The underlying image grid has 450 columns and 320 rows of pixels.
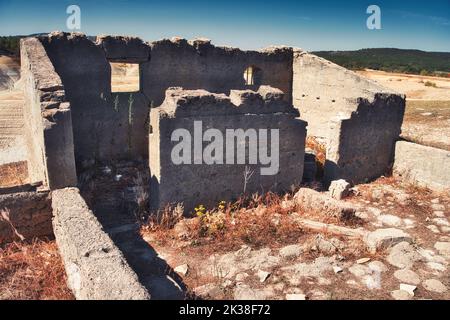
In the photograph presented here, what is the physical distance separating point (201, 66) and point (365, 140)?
177 inches

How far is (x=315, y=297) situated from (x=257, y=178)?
3.39 metres

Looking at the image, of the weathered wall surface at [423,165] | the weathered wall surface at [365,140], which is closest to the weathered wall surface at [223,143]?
the weathered wall surface at [365,140]

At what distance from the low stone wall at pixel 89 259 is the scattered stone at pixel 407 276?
11.6 feet

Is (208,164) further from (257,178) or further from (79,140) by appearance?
(79,140)

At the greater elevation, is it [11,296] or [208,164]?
[208,164]

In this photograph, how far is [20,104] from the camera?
1719 cm

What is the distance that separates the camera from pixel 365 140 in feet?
30.8

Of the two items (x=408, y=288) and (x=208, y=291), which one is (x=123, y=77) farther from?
(x=408, y=288)

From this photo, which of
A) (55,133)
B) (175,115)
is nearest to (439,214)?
(175,115)

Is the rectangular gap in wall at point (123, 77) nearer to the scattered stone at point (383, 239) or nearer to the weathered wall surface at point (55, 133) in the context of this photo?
the weathered wall surface at point (55, 133)

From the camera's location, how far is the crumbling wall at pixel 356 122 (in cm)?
895

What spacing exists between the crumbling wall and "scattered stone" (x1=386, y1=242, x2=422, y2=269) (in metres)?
3.08

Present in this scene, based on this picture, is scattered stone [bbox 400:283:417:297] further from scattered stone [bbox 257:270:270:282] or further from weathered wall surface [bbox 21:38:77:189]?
weathered wall surface [bbox 21:38:77:189]

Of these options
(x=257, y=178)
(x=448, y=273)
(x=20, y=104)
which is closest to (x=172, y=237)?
(x=257, y=178)
